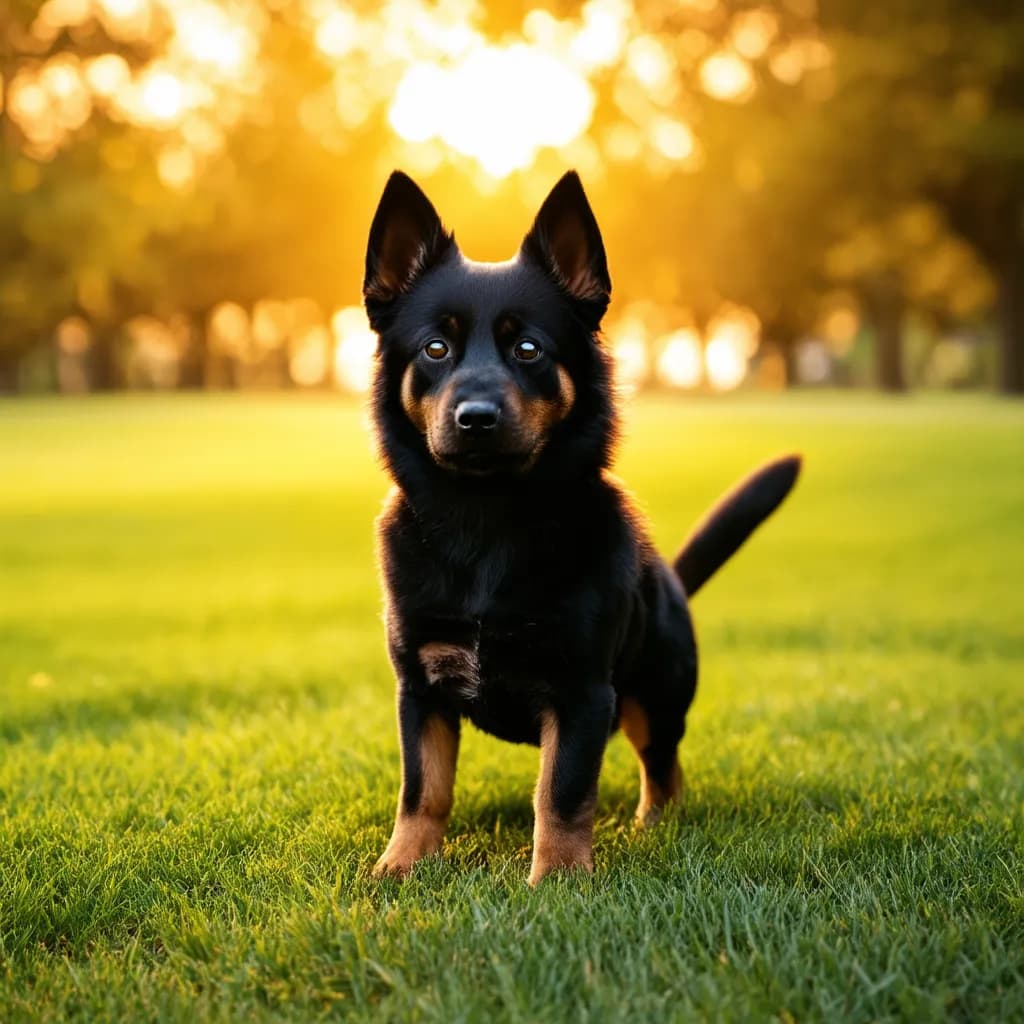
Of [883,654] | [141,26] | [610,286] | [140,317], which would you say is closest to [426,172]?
[140,317]

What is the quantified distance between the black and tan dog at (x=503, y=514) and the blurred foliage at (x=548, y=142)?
637 inches

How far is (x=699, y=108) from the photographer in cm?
2825

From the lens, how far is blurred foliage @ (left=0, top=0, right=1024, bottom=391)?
69.6ft

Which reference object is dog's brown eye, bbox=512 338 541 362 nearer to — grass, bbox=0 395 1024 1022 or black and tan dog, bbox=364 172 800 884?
black and tan dog, bbox=364 172 800 884

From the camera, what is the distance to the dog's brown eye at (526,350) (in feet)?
11.5

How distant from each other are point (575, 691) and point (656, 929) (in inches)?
26.8

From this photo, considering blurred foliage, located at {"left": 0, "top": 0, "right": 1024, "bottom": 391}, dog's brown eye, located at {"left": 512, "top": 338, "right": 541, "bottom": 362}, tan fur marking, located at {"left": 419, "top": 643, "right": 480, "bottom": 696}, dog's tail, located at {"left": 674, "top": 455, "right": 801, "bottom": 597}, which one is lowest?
tan fur marking, located at {"left": 419, "top": 643, "right": 480, "bottom": 696}

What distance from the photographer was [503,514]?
3.56 metres

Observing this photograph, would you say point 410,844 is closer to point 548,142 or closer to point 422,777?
point 422,777

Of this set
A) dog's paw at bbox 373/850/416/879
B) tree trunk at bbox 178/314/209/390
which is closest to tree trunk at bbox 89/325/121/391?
tree trunk at bbox 178/314/209/390

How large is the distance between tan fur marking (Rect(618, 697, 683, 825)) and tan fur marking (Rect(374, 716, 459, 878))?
635 mm

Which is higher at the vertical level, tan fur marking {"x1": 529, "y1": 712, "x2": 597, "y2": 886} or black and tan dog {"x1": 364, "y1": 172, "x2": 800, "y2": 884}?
black and tan dog {"x1": 364, "y1": 172, "x2": 800, "y2": 884}

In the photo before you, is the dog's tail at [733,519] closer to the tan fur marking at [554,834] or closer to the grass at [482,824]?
the grass at [482,824]

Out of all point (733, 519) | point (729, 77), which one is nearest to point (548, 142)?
point (729, 77)
